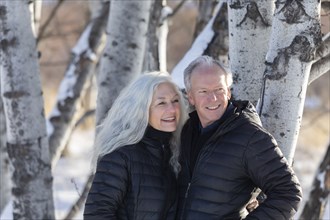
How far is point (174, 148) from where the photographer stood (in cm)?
328

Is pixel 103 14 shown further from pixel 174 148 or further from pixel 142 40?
pixel 174 148

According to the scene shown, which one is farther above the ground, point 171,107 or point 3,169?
point 171,107

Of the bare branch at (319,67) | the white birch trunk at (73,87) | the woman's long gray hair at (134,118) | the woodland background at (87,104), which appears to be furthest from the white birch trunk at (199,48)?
the woodland background at (87,104)

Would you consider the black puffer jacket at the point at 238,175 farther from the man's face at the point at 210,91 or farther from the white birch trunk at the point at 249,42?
the white birch trunk at the point at 249,42

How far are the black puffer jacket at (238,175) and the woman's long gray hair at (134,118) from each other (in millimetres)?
274

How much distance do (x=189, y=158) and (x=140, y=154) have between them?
9.3 inches

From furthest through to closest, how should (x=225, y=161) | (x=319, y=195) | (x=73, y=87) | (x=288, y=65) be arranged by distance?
(x=73, y=87), (x=319, y=195), (x=288, y=65), (x=225, y=161)

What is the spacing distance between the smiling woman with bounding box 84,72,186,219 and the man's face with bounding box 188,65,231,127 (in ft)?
0.56

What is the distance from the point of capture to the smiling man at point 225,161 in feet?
9.29

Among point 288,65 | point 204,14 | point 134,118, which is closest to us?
point 134,118

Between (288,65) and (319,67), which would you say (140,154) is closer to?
(288,65)

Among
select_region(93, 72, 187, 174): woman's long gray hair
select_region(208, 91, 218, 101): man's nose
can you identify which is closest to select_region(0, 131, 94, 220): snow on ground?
Result: select_region(93, 72, 187, 174): woman's long gray hair

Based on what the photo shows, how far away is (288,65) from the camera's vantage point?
331cm

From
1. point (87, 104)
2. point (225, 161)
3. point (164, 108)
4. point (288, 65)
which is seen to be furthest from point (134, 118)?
point (87, 104)
